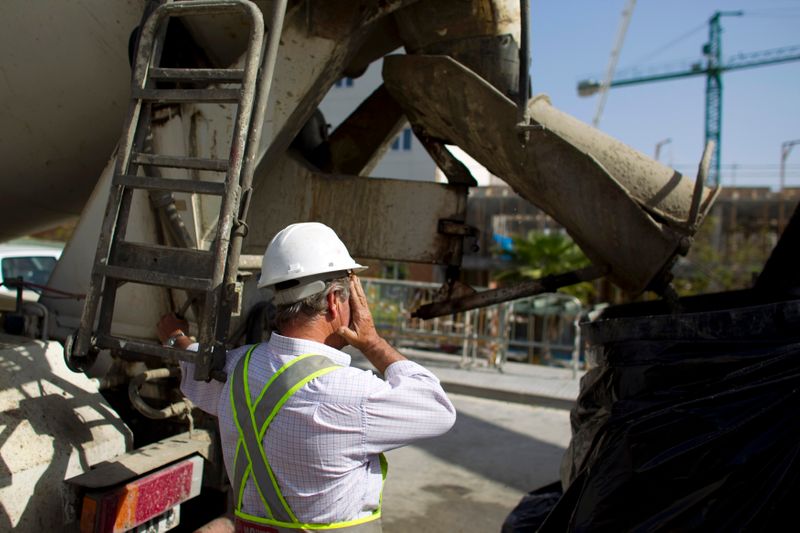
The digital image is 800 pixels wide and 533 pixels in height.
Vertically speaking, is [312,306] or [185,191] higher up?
[185,191]

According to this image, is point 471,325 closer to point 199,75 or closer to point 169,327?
point 169,327

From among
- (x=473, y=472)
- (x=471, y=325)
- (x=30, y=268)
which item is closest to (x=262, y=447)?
(x=473, y=472)

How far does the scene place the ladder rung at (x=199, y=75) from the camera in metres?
2.11

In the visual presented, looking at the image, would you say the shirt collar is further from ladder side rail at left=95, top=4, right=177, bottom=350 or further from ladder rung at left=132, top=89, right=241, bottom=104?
ladder rung at left=132, top=89, right=241, bottom=104

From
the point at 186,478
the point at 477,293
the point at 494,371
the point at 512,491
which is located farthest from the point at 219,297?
the point at 494,371

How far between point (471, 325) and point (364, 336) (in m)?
8.85

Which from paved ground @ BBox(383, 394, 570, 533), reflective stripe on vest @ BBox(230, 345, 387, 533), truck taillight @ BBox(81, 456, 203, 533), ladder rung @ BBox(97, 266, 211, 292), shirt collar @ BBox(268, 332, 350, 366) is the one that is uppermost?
ladder rung @ BBox(97, 266, 211, 292)

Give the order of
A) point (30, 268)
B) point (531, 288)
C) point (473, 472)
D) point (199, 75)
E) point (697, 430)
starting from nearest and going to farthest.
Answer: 1. point (697, 430)
2. point (199, 75)
3. point (531, 288)
4. point (30, 268)
5. point (473, 472)

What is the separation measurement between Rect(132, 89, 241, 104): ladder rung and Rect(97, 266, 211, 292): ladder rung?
0.54 meters

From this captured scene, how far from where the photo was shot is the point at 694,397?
2045mm

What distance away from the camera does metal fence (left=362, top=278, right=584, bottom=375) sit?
32.9 ft

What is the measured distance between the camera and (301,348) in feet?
5.71

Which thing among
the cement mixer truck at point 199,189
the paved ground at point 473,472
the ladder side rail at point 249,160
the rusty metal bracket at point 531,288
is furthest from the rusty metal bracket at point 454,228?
the paved ground at point 473,472

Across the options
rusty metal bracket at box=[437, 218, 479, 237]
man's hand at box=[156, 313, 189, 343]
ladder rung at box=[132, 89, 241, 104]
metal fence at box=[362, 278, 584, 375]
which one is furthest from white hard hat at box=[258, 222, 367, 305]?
metal fence at box=[362, 278, 584, 375]
